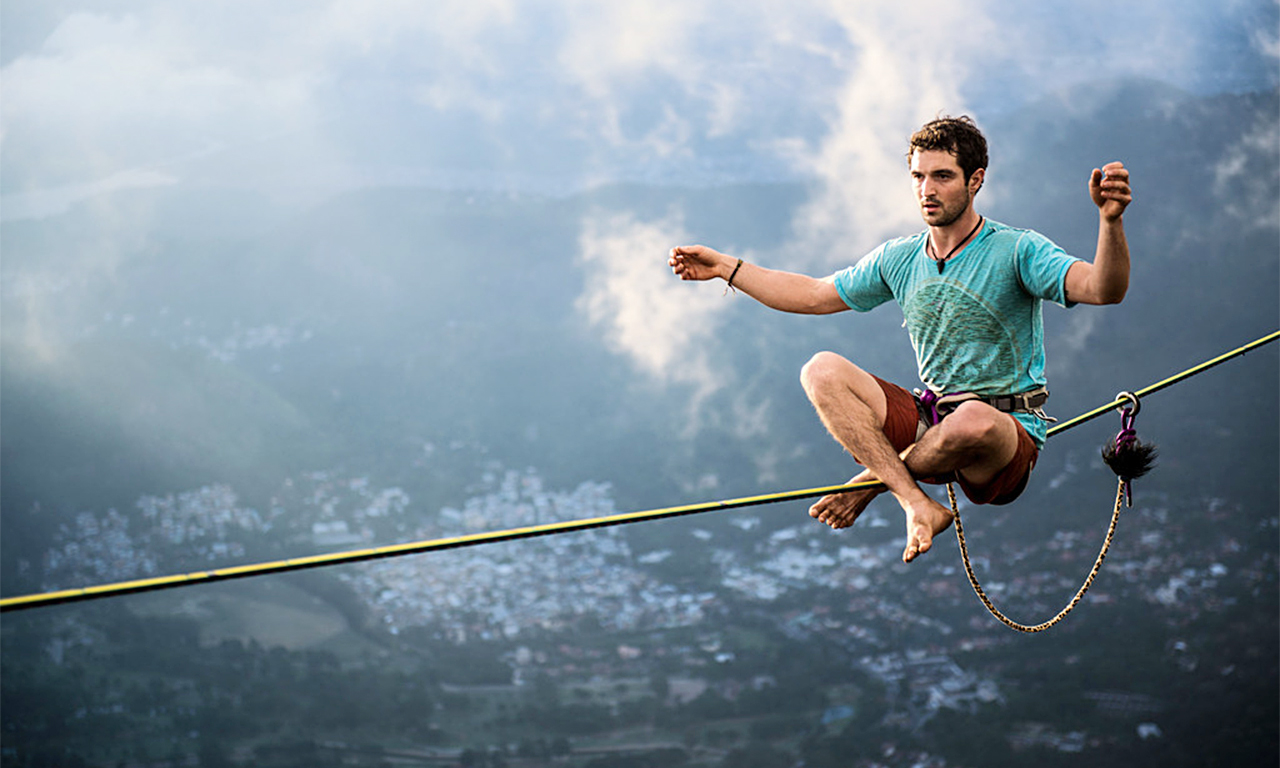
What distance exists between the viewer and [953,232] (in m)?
5.04

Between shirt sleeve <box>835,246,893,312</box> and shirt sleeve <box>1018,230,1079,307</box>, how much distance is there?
2.01ft

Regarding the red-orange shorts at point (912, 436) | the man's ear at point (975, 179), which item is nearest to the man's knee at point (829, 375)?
the red-orange shorts at point (912, 436)

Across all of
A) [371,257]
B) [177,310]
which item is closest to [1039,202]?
[371,257]

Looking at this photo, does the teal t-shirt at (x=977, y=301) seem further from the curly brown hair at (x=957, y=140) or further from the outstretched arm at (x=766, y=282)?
the curly brown hair at (x=957, y=140)

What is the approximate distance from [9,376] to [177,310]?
13.7 metres

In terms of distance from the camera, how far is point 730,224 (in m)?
107

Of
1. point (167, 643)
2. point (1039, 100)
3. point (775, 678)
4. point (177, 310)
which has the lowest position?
point (775, 678)

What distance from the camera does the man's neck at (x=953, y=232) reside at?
5.02 m

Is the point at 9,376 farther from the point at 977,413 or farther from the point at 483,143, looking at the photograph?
the point at 977,413

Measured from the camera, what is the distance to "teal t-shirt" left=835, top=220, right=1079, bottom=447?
4918 millimetres

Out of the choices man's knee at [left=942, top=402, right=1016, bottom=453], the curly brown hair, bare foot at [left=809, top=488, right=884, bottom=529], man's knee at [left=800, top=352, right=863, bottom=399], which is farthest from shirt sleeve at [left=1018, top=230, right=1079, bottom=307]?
bare foot at [left=809, top=488, right=884, bottom=529]

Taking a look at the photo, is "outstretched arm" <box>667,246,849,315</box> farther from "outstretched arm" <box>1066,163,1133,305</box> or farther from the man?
"outstretched arm" <box>1066,163,1133,305</box>

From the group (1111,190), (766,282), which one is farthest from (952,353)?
(1111,190)

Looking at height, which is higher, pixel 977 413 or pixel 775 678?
pixel 775 678
